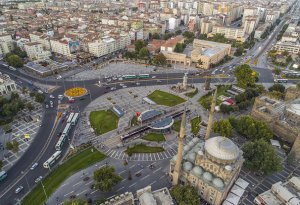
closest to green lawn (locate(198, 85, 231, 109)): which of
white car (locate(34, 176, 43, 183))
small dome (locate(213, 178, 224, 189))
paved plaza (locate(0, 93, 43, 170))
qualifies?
small dome (locate(213, 178, 224, 189))

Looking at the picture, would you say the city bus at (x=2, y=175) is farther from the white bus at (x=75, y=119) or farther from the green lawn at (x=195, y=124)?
the green lawn at (x=195, y=124)

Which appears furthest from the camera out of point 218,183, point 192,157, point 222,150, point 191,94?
point 191,94

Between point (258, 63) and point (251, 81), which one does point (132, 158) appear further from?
point (258, 63)

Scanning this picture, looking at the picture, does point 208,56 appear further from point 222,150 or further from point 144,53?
point 222,150

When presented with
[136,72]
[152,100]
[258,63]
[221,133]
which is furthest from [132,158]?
[258,63]

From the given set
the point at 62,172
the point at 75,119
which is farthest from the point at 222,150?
the point at 75,119

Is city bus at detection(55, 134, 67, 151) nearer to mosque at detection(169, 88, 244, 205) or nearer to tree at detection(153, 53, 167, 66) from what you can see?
mosque at detection(169, 88, 244, 205)
